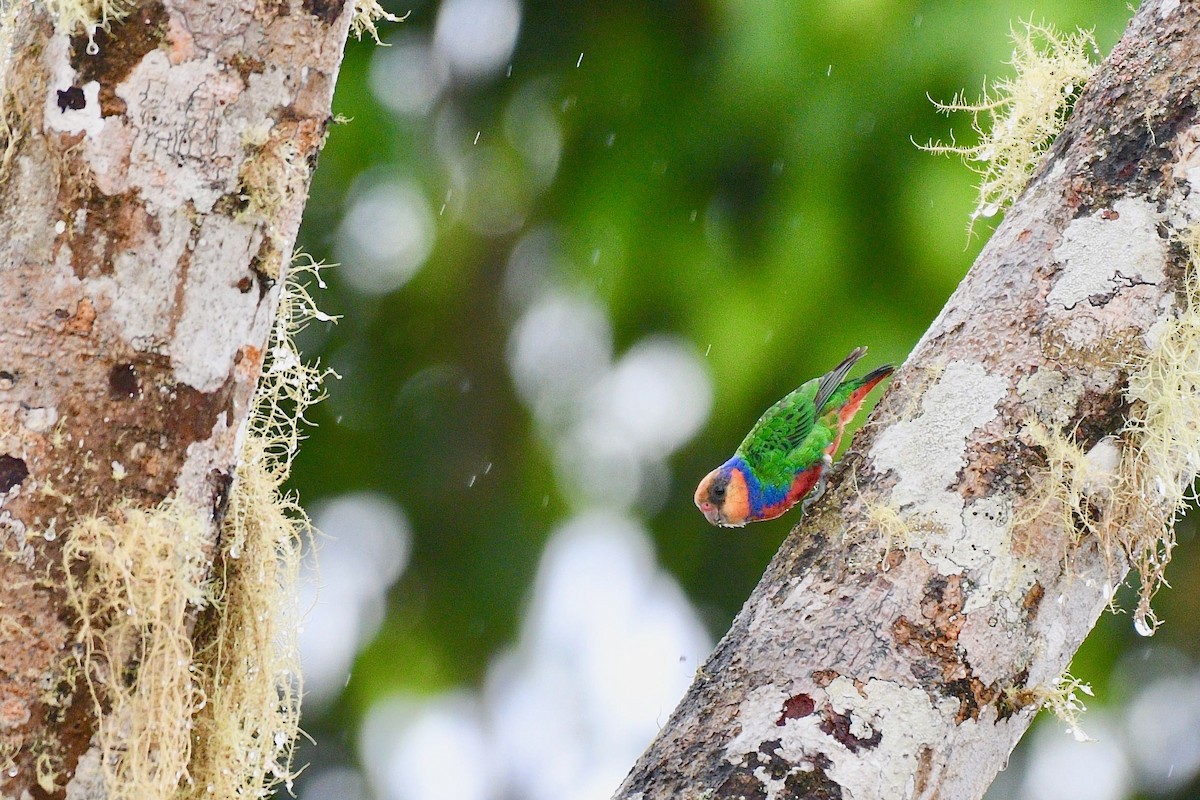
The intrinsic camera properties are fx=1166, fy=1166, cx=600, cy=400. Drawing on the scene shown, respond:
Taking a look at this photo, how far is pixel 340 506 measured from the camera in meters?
3.95

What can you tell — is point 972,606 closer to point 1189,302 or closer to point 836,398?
point 1189,302

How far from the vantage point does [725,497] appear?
299cm

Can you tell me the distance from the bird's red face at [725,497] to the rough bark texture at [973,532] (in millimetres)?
1114

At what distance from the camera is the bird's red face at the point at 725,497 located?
9.71 feet

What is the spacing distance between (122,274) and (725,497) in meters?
1.93

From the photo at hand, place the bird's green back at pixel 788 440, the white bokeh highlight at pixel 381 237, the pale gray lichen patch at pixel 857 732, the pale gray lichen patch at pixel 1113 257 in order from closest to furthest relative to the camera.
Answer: the pale gray lichen patch at pixel 857 732 < the pale gray lichen patch at pixel 1113 257 < the bird's green back at pixel 788 440 < the white bokeh highlight at pixel 381 237

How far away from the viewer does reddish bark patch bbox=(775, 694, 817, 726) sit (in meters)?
1.54

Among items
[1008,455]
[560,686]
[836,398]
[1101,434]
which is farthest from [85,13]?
[560,686]

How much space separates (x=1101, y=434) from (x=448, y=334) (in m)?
2.64

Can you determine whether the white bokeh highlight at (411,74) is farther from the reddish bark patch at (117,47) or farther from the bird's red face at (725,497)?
the reddish bark patch at (117,47)

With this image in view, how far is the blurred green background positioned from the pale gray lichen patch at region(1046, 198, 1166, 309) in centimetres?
186

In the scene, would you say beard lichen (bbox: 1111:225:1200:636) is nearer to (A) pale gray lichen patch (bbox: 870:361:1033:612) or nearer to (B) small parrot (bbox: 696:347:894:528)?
(A) pale gray lichen patch (bbox: 870:361:1033:612)

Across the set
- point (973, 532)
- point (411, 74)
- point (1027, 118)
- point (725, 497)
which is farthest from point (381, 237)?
point (973, 532)

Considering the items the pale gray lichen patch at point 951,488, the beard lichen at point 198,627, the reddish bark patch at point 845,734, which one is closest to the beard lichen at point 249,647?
the beard lichen at point 198,627
